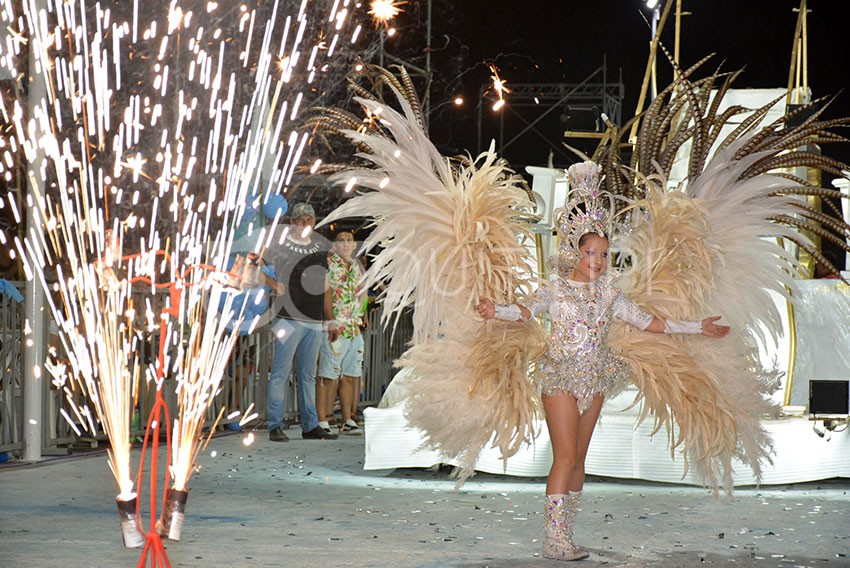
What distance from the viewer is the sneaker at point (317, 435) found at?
9922mm

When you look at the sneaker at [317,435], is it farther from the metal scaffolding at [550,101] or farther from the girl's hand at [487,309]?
the metal scaffolding at [550,101]

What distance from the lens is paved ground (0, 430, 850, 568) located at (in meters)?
5.10

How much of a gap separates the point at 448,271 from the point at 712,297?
1.34 m

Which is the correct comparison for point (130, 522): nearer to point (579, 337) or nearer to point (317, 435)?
point (579, 337)

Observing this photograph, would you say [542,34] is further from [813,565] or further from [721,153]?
[813,565]

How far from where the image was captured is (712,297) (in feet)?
18.8

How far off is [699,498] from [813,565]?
1.94 metres

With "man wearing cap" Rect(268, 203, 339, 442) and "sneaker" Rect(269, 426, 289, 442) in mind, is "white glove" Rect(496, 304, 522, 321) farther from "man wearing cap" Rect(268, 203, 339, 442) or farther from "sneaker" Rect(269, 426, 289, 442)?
"sneaker" Rect(269, 426, 289, 442)

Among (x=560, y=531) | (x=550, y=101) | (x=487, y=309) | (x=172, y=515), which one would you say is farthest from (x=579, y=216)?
(x=550, y=101)

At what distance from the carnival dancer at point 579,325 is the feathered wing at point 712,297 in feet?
0.50

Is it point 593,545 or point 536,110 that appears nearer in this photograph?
point 593,545

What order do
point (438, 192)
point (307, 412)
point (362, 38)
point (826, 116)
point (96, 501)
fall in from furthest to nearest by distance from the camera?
1. point (362, 38)
2. point (826, 116)
3. point (307, 412)
4. point (96, 501)
5. point (438, 192)

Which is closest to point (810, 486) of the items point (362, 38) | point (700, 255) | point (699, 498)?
point (699, 498)

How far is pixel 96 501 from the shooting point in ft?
21.7
